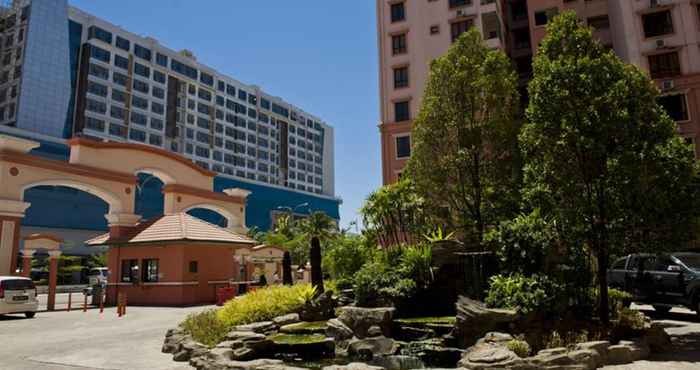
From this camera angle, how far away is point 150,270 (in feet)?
94.1

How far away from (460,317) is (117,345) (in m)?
9.51

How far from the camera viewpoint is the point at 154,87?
299 ft

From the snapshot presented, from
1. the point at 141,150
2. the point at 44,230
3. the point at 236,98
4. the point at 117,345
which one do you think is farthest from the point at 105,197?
the point at 236,98

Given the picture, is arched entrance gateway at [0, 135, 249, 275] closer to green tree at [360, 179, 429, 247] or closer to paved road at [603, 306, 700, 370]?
green tree at [360, 179, 429, 247]

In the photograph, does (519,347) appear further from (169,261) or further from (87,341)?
(169,261)

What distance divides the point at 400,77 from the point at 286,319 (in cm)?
3199

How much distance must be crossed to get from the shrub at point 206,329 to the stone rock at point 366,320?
A: 3487mm

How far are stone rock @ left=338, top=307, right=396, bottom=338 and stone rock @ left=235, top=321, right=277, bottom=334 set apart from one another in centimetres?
220

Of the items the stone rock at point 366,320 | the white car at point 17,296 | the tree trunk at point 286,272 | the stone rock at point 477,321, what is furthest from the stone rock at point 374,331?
the white car at point 17,296

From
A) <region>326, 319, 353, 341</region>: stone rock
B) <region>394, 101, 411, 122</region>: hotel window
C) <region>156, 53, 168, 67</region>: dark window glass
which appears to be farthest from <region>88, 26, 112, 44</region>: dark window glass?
<region>326, 319, 353, 341</region>: stone rock

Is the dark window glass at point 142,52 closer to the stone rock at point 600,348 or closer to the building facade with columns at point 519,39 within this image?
the building facade with columns at point 519,39

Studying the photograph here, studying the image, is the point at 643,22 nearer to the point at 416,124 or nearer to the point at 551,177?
the point at 416,124

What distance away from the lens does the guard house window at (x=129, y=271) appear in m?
29.0

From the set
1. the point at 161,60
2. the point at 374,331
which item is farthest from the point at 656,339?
the point at 161,60
